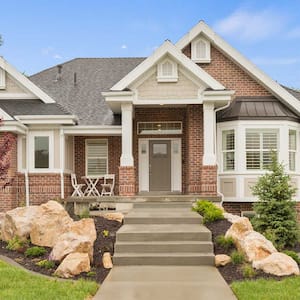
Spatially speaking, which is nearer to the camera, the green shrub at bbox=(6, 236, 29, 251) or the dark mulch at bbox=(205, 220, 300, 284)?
the dark mulch at bbox=(205, 220, 300, 284)

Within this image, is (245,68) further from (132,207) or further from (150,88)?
(132,207)

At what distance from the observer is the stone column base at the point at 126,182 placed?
15.2 metres

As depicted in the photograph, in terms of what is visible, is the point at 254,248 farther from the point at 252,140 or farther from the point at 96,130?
the point at 96,130

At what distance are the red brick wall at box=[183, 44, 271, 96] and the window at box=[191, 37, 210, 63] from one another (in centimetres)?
18

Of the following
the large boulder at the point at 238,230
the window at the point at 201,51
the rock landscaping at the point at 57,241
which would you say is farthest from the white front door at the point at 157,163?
the large boulder at the point at 238,230

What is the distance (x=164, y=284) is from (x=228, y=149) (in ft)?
31.3

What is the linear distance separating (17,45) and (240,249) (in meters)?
19.4

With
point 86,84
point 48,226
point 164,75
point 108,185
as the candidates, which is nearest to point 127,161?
point 108,185

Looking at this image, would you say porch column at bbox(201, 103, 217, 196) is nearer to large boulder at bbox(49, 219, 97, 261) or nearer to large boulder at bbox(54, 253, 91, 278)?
large boulder at bbox(49, 219, 97, 261)

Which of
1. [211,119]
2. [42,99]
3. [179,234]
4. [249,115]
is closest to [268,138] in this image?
[249,115]

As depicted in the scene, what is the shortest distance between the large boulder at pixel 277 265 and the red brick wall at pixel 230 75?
948cm

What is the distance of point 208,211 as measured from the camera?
1240cm

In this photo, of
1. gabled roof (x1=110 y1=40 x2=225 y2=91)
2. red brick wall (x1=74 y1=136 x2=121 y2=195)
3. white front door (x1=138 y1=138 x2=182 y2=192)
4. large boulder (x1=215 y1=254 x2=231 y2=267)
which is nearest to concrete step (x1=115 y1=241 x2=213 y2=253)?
large boulder (x1=215 y1=254 x2=231 y2=267)

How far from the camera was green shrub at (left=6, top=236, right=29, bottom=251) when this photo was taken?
10586 millimetres
